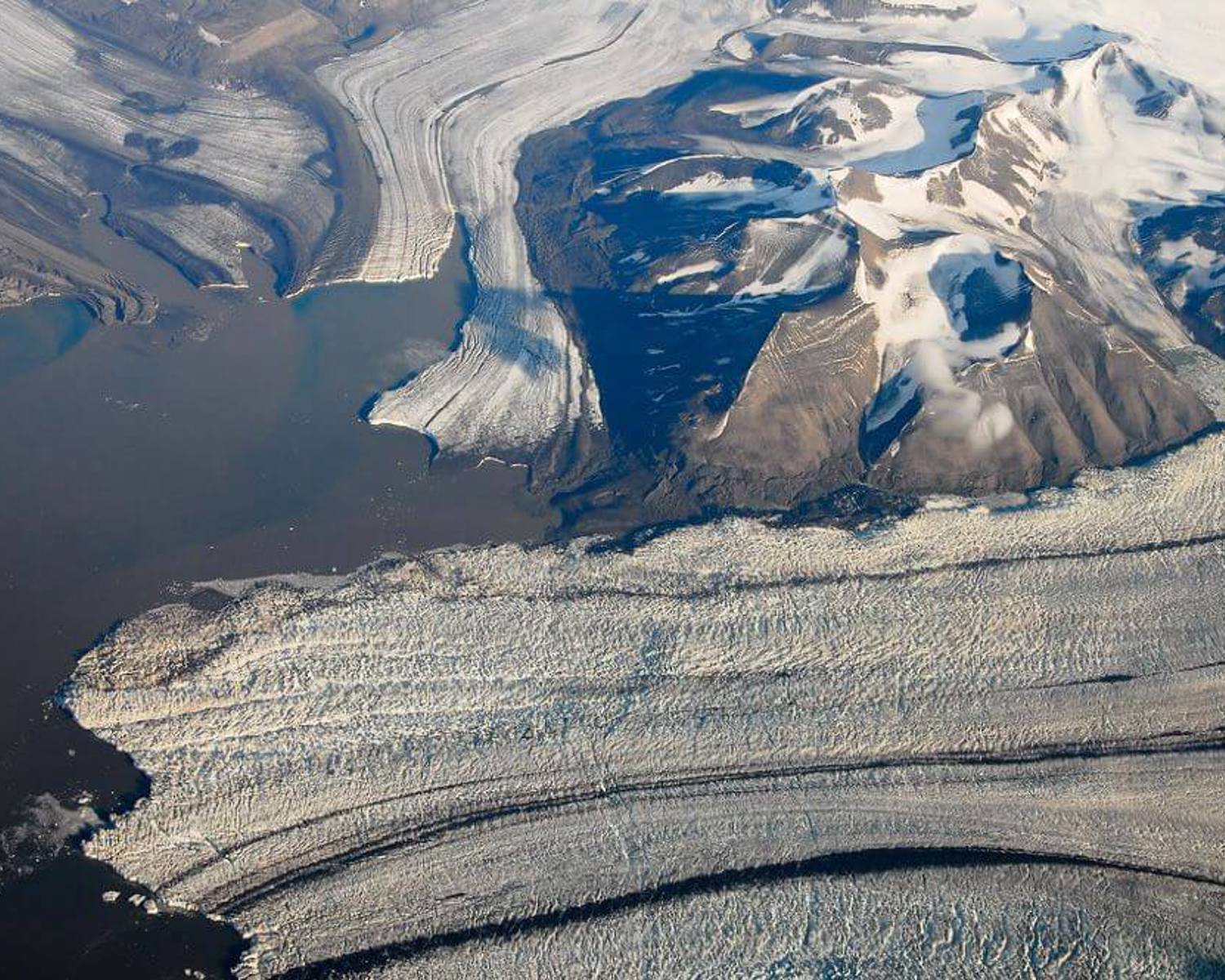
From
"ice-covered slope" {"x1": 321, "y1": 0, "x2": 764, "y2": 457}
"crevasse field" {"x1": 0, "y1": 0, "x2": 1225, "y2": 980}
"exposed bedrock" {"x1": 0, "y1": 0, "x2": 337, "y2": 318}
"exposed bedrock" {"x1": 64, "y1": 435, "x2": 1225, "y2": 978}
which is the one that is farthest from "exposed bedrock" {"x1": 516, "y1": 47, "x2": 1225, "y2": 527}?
"exposed bedrock" {"x1": 0, "y1": 0, "x2": 337, "y2": 318}

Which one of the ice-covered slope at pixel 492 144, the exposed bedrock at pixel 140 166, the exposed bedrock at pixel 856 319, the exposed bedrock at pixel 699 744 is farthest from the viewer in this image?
the exposed bedrock at pixel 140 166

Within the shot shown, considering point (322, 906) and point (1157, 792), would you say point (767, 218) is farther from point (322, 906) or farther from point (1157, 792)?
point (322, 906)

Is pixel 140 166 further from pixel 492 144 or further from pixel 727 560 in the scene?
pixel 727 560

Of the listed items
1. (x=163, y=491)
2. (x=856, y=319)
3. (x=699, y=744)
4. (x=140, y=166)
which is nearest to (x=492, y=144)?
(x=140, y=166)

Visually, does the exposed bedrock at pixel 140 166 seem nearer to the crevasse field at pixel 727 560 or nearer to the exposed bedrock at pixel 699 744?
the crevasse field at pixel 727 560

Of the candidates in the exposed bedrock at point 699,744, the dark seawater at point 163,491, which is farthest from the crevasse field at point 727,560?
the dark seawater at point 163,491

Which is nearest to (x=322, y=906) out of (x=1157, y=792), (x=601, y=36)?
(x=1157, y=792)
